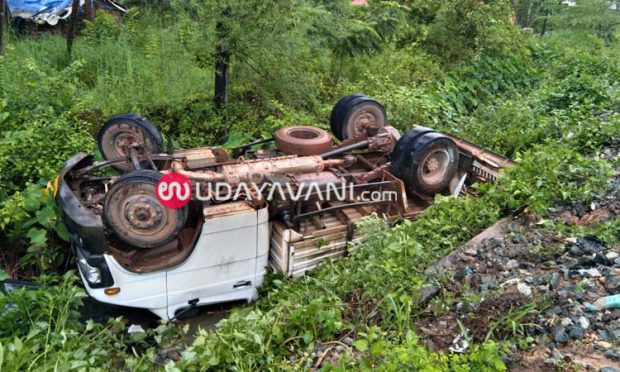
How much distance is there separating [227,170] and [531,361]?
306cm

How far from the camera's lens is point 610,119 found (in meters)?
6.02

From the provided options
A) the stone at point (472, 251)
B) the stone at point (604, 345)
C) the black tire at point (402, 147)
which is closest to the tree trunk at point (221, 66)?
the black tire at point (402, 147)

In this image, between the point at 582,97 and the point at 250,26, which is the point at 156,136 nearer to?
the point at 250,26

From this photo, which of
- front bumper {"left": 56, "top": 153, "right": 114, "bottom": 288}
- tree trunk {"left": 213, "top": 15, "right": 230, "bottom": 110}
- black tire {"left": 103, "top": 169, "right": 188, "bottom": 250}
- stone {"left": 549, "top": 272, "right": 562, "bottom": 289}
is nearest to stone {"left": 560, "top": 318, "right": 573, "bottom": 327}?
stone {"left": 549, "top": 272, "right": 562, "bottom": 289}

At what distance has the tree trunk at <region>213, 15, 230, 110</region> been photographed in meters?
6.54

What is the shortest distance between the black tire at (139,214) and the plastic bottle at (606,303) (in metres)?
3.11

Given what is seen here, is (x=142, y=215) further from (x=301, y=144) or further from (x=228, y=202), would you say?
(x=301, y=144)

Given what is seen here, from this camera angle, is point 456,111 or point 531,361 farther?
point 456,111

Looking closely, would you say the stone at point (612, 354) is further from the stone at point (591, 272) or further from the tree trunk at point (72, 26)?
the tree trunk at point (72, 26)

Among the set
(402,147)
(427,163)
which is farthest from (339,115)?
(427,163)

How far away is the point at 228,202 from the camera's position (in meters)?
4.35

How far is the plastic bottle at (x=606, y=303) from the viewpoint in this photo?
9.49 feet

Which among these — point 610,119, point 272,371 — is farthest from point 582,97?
point 272,371

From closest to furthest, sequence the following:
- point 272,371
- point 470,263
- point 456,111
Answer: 1. point 272,371
2. point 470,263
3. point 456,111
